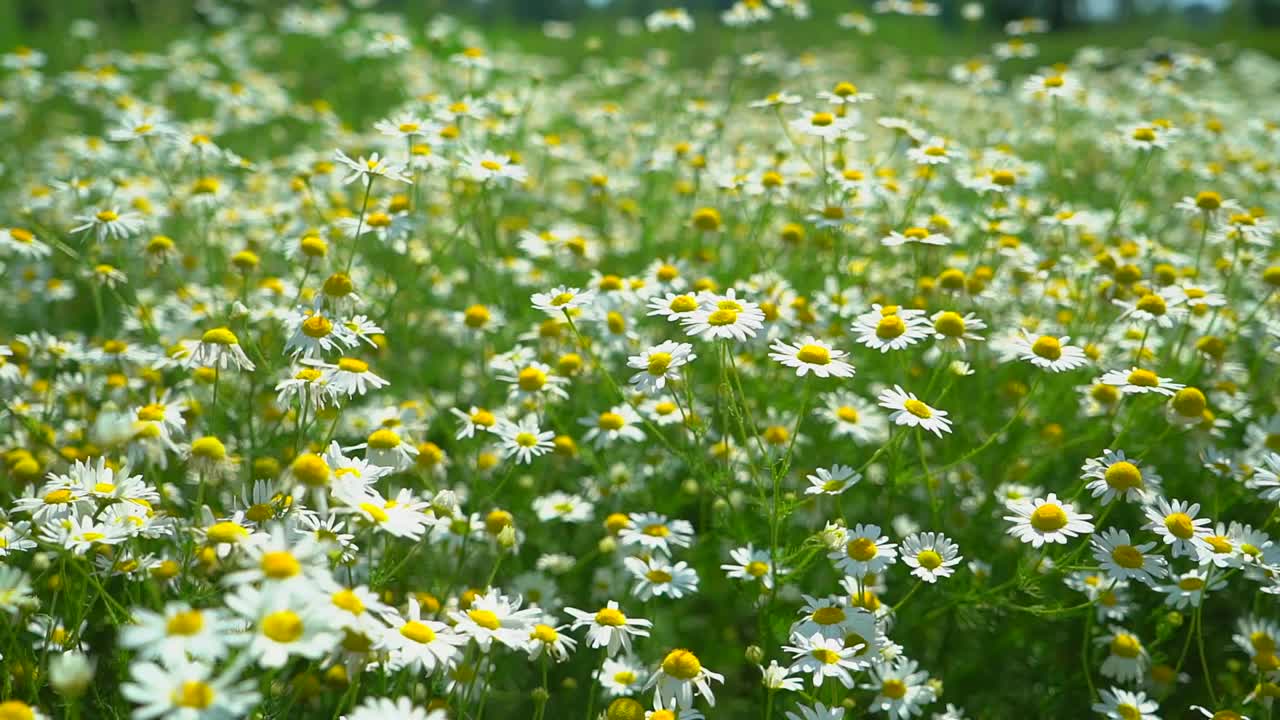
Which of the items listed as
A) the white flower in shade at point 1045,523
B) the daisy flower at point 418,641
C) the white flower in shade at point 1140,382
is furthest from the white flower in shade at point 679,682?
the white flower in shade at point 1140,382

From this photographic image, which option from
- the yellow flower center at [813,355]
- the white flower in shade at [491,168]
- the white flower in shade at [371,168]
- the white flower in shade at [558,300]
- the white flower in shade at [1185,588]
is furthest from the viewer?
the white flower in shade at [491,168]

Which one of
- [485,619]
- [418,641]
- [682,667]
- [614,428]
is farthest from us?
[614,428]

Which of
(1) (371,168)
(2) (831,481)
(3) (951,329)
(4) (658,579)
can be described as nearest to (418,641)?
(4) (658,579)

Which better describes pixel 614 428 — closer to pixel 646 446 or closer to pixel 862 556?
pixel 646 446

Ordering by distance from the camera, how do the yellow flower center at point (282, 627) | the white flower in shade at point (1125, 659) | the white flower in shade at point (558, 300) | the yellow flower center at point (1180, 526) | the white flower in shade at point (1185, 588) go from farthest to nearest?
the white flower in shade at point (558, 300) → the white flower in shade at point (1125, 659) → the white flower in shade at point (1185, 588) → the yellow flower center at point (1180, 526) → the yellow flower center at point (282, 627)

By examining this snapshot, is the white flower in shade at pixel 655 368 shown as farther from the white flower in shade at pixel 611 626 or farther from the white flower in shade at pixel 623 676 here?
the white flower in shade at pixel 623 676

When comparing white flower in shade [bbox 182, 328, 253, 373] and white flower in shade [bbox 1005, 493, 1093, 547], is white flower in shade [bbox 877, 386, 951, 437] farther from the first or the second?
white flower in shade [bbox 182, 328, 253, 373]
